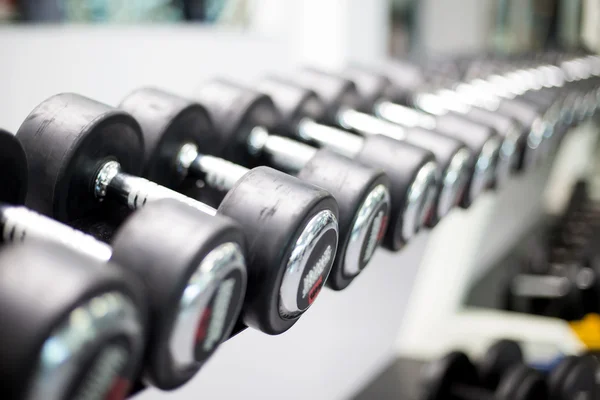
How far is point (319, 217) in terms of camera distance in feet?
1.44

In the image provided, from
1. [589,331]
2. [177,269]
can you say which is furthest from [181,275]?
[589,331]

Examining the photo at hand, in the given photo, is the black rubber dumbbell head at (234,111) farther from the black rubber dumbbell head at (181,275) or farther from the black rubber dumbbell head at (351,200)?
the black rubber dumbbell head at (181,275)

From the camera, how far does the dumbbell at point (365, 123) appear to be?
83 centimetres

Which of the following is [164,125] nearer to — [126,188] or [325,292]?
[126,188]

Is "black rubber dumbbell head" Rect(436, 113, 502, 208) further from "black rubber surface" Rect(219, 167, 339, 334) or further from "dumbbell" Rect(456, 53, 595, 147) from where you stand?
"black rubber surface" Rect(219, 167, 339, 334)

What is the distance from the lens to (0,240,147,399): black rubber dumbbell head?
10.4 inches

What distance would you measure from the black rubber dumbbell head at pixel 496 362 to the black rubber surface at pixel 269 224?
875 mm

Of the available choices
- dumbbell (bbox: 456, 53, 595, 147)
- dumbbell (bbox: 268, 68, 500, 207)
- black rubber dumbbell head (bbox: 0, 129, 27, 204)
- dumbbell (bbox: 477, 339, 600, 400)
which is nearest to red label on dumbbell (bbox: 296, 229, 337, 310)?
black rubber dumbbell head (bbox: 0, 129, 27, 204)

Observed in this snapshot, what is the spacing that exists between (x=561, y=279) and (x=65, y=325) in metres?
1.85

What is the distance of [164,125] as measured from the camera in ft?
1.79

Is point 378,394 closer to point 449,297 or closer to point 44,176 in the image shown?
point 449,297

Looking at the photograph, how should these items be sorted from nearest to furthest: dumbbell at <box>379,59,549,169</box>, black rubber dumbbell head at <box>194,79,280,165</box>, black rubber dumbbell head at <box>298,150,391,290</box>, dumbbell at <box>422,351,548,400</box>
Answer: black rubber dumbbell head at <box>298,150,391,290</box>
black rubber dumbbell head at <box>194,79,280,165</box>
dumbbell at <box>379,59,549,169</box>
dumbbell at <box>422,351,548,400</box>

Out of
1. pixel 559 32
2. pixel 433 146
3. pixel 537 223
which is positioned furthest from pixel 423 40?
pixel 433 146

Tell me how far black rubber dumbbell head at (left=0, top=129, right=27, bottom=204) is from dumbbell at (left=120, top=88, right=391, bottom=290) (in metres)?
0.13
